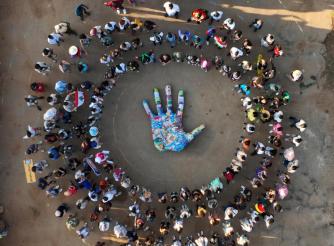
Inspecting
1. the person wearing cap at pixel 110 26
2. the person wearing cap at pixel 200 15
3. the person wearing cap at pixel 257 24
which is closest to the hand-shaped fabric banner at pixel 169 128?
the person wearing cap at pixel 200 15

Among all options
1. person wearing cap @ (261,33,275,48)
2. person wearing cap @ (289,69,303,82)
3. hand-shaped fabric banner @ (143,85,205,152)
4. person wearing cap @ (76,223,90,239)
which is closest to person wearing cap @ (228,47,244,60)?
person wearing cap @ (261,33,275,48)

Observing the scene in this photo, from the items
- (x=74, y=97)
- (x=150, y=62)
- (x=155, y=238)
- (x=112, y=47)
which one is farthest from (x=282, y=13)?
(x=155, y=238)

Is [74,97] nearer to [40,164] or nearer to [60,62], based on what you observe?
[60,62]

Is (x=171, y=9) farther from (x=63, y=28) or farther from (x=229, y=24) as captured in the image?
(x=63, y=28)

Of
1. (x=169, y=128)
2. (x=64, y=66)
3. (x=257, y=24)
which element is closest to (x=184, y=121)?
(x=169, y=128)

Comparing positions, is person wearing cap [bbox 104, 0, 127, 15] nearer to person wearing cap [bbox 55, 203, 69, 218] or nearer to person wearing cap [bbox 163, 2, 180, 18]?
person wearing cap [bbox 163, 2, 180, 18]

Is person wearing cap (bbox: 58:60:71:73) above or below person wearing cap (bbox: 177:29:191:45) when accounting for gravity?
below
